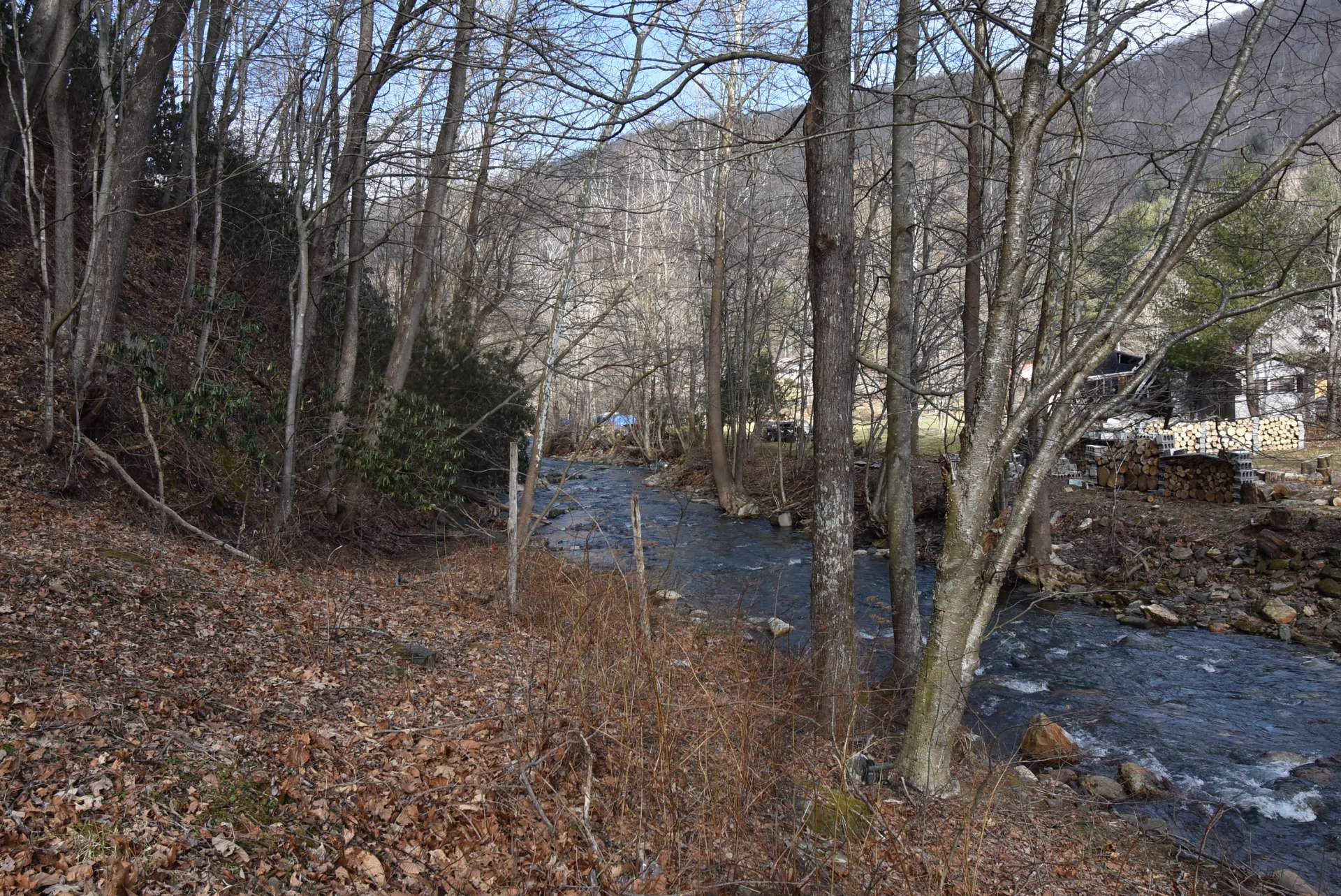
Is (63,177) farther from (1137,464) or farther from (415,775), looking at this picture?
(1137,464)

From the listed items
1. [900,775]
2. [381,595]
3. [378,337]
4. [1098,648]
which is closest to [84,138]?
[378,337]

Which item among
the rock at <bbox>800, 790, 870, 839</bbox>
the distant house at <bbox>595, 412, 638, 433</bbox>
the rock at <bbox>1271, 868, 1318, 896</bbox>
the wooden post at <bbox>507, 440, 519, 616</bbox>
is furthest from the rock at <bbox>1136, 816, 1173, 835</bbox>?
the distant house at <bbox>595, 412, 638, 433</bbox>

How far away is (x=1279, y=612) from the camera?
10.0 meters

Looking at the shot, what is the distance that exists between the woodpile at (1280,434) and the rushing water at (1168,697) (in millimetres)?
12050

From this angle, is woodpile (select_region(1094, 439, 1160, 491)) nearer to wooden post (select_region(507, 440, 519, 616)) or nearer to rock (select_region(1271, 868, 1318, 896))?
rock (select_region(1271, 868, 1318, 896))

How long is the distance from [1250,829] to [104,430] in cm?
1050

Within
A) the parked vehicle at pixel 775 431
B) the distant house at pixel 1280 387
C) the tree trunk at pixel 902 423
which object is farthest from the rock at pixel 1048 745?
the parked vehicle at pixel 775 431

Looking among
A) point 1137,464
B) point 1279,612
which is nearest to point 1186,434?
point 1137,464

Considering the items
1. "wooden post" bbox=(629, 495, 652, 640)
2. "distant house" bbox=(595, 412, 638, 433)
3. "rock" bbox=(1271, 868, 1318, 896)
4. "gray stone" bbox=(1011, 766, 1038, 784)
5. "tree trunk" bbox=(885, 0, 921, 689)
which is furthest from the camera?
"distant house" bbox=(595, 412, 638, 433)

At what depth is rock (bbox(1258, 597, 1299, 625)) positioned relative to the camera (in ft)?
32.7

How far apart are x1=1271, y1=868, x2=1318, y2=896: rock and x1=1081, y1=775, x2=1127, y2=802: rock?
111 centimetres

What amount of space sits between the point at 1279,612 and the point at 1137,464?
21.3 ft

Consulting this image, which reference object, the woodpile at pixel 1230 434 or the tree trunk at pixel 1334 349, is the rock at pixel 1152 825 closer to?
the woodpile at pixel 1230 434

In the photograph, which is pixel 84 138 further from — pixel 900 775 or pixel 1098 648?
pixel 1098 648
